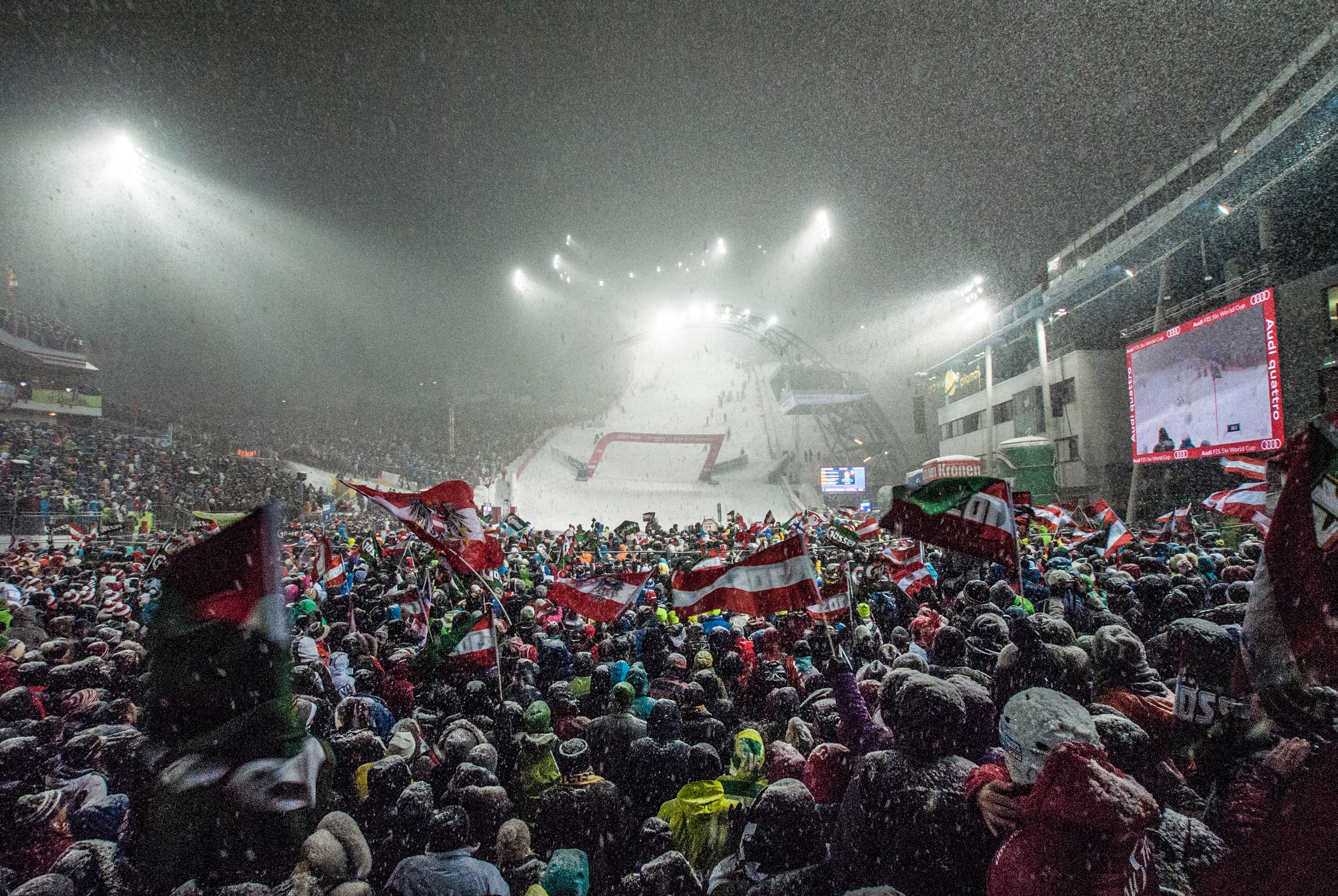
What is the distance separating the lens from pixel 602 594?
5844 mm

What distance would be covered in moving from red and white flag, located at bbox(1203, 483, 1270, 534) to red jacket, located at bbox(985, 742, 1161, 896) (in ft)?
28.2

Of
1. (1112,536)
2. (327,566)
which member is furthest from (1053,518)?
(327,566)

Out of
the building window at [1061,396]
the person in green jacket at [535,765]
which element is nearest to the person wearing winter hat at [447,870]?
the person in green jacket at [535,765]

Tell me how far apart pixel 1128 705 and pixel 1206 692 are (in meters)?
0.54

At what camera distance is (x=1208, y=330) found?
16328 mm

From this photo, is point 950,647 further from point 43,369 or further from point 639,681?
point 43,369

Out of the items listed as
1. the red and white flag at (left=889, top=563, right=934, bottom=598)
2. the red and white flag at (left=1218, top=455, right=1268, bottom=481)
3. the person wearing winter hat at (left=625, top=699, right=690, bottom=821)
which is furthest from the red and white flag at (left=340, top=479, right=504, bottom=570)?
the red and white flag at (left=1218, top=455, right=1268, bottom=481)

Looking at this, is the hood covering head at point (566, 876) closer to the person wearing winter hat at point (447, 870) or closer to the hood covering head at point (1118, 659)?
the person wearing winter hat at point (447, 870)

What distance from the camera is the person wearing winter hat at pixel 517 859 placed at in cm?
276

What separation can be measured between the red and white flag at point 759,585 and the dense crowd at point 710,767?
0.54 m

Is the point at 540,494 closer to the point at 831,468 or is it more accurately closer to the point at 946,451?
the point at 831,468

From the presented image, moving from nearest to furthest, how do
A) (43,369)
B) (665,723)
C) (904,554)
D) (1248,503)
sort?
(665,723)
(904,554)
(1248,503)
(43,369)

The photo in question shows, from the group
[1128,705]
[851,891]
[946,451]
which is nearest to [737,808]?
[851,891]

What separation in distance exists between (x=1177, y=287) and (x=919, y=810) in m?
30.3
